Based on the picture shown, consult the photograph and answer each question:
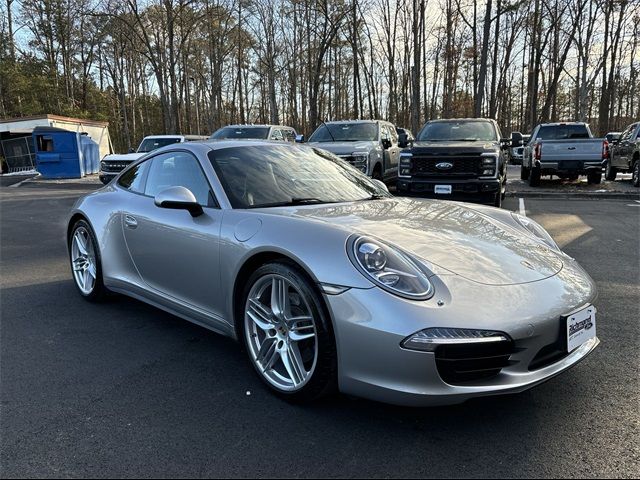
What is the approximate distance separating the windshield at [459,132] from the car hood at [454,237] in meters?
7.75

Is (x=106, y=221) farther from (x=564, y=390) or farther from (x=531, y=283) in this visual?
(x=564, y=390)

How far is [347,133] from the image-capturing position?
12.1 m

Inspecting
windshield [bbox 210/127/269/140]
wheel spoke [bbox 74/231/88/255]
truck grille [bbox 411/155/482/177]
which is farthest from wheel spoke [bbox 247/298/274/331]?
windshield [bbox 210/127/269/140]

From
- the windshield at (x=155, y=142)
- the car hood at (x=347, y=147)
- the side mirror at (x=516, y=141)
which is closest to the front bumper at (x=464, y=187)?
the car hood at (x=347, y=147)

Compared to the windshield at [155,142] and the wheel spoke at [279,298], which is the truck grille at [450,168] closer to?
the wheel spoke at [279,298]

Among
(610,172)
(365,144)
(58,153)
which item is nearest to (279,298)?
(365,144)

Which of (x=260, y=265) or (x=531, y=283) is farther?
(x=260, y=265)

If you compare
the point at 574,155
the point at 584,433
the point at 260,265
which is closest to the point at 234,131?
the point at 574,155

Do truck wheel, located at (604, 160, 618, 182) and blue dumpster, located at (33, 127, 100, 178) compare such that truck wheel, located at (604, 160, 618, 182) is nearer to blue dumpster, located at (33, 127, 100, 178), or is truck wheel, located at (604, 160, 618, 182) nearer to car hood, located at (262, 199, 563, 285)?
car hood, located at (262, 199, 563, 285)

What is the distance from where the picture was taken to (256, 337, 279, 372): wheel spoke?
2.75 metres

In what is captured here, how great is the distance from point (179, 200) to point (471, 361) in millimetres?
1950

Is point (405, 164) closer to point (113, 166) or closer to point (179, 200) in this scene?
point (179, 200)

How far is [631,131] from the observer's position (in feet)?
49.6

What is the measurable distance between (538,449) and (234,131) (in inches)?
485
